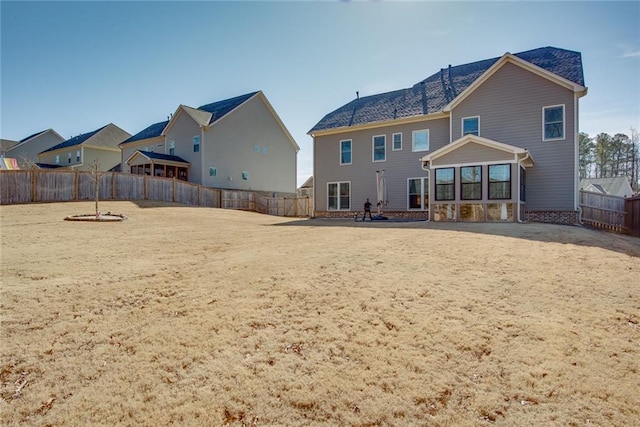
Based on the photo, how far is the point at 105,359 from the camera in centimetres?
366

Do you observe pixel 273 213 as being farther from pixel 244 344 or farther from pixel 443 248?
pixel 244 344

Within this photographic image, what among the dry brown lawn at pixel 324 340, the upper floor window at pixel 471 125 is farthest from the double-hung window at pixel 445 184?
the dry brown lawn at pixel 324 340

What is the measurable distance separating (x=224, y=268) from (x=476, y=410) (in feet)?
15.4

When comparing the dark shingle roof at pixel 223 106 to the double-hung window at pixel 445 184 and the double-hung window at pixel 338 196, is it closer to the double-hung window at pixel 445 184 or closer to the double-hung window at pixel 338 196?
the double-hung window at pixel 338 196

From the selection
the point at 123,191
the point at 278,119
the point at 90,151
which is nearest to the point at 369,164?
the point at 123,191

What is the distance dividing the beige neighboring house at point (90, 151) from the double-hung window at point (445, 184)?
34.9 metres

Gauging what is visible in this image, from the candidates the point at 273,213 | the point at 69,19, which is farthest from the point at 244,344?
the point at 273,213

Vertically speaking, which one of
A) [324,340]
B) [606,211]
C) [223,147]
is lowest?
[324,340]

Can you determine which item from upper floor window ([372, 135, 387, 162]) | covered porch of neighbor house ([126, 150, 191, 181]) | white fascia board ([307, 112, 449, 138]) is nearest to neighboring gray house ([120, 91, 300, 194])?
covered porch of neighbor house ([126, 150, 191, 181])

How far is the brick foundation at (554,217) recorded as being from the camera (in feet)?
48.4

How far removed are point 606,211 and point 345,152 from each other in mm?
13440

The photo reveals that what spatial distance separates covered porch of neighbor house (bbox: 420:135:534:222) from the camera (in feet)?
45.1

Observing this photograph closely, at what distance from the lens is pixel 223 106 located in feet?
99.4

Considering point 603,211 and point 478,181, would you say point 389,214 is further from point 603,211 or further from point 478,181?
point 603,211
